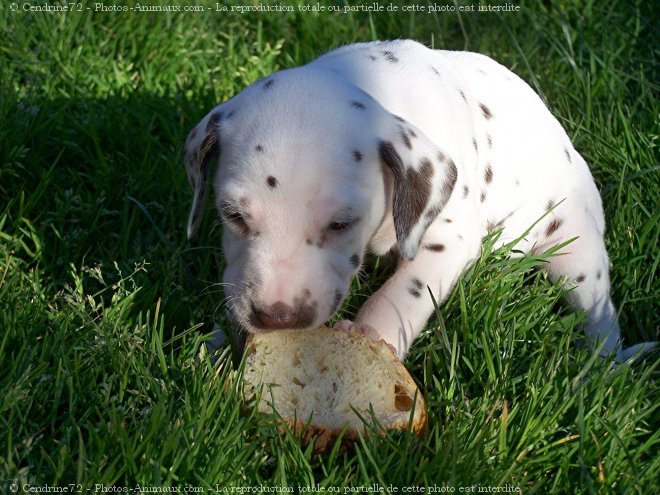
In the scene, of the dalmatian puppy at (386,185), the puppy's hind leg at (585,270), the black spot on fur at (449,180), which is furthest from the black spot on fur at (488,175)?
the black spot on fur at (449,180)

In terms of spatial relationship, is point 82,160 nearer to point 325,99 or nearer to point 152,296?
point 152,296

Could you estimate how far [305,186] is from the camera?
3.79 meters

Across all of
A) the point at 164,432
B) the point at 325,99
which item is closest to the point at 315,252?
the point at 325,99

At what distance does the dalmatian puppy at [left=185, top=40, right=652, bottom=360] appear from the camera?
381cm

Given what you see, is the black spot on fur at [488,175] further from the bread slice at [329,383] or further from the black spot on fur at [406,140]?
the bread slice at [329,383]

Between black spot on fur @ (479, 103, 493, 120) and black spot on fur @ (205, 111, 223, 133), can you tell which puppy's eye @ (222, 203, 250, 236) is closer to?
black spot on fur @ (205, 111, 223, 133)

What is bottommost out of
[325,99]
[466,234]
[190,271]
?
[190,271]

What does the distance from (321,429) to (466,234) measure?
128 centimetres

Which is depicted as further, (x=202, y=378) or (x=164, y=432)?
(x=202, y=378)

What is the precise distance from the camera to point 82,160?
5859mm

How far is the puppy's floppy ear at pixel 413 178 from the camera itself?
4047mm

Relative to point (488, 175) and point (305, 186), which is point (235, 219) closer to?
point (305, 186)

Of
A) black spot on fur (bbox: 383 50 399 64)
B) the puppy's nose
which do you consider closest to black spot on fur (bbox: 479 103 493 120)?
black spot on fur (bbox: 383 50 399 64)

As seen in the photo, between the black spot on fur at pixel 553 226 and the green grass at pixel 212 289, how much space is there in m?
0.32
